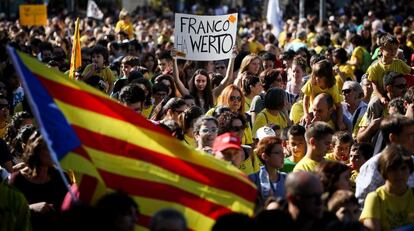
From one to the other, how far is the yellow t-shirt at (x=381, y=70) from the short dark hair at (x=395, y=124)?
4.06 metres

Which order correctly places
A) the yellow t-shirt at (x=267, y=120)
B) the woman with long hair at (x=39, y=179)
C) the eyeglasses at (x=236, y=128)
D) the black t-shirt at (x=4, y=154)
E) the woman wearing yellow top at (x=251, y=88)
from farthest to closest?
the woman wearing yellow top at (x=251, y=88) → the yellow t-shirt at (x=267, y=120) → the eyeglasses at (x=236, y=128) → the black t-shirt at (x=4, y=154) → the woman with long hair at (x=39, y=179)

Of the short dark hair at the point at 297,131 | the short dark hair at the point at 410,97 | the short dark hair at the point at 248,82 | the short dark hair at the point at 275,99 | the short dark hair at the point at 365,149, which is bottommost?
the short dark hair at the point at 248,82

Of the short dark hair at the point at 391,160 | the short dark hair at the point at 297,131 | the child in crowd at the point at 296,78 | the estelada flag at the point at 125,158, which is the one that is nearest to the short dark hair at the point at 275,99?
the short dark hair at the point at 297,131

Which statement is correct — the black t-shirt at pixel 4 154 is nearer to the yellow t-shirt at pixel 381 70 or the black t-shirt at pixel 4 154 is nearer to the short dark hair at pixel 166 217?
the short dark hair at pixel 166 217

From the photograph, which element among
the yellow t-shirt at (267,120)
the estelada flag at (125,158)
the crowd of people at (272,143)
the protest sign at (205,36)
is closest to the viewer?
the crowd of people at (272,143)

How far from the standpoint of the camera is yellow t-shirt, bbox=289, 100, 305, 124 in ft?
41.1

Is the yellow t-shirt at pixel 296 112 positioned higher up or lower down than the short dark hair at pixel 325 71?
lower down

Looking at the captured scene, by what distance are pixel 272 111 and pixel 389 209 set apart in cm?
425

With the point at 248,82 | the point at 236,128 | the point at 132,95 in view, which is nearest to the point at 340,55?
the point at 248,82

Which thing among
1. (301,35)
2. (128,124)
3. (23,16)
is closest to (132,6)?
(23,16)

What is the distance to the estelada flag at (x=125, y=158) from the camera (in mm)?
6793

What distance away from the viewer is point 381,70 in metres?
13.9

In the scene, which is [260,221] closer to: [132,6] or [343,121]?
[343,121]

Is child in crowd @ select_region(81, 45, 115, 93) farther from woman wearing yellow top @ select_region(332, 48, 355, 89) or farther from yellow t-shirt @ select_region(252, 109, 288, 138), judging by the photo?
yellow t-shirt @ select_region(252, 109, 288, 138)
